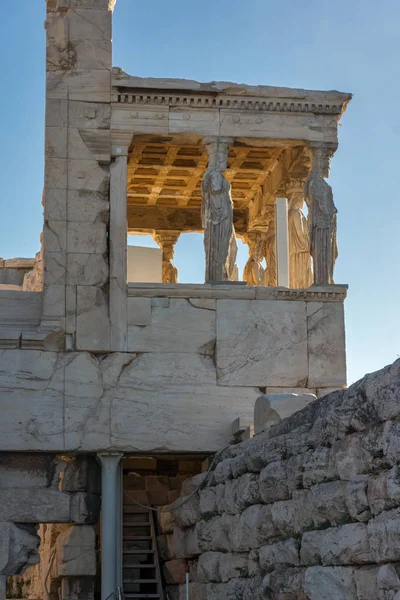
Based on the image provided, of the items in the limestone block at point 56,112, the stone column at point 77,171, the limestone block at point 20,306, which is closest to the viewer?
the stone column at point 77,171

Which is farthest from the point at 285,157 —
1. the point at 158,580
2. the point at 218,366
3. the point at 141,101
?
the point at 158,580

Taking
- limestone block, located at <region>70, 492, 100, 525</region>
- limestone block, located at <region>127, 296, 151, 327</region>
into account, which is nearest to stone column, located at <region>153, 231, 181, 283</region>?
limestone block, located at <region>127, 296, 151, 327</region>

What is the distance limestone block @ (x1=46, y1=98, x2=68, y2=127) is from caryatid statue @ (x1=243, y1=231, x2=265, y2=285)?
4566 mm

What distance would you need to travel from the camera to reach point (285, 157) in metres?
17.3

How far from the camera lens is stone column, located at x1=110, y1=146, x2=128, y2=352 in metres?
15.2

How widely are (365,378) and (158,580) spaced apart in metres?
8.33

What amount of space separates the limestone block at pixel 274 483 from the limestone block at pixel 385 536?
7.32ft


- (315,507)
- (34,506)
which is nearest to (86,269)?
(34,506)

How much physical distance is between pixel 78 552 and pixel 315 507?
657cm

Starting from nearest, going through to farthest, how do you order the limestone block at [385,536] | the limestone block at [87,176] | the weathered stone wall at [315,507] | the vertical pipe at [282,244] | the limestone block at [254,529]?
the limestone block at [385,536]
the weathered stone wall at [315,507]
the limestone block at [254,529]
the limestone block at [87,176]
the vertical pipe at [282,244]

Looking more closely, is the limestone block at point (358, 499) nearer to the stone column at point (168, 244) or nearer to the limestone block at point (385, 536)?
the limestone block at point (385, 536)

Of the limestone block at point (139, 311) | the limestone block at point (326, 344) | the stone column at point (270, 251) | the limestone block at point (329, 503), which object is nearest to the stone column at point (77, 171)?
the limestone block at point (139, 311)

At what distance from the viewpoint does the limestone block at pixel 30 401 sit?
1482 cm

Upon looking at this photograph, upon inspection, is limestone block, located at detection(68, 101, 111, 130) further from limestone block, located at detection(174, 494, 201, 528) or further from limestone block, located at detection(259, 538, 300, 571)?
limestone block, located at detection(259, 538, 300, 571)
